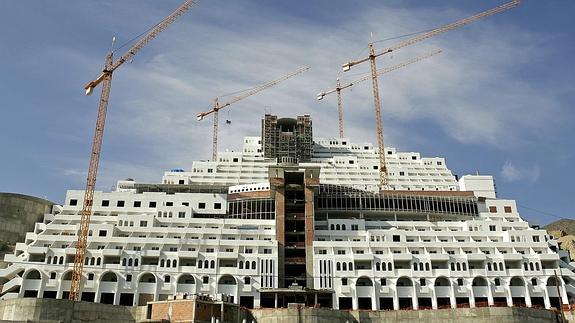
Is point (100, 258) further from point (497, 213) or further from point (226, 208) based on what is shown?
point (497, 213)

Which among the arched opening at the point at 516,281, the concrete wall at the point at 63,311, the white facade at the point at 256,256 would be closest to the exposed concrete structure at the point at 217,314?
the concrete wall at the point at 63,311

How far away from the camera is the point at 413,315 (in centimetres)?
8550

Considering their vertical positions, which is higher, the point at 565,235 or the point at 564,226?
the point at 564,226

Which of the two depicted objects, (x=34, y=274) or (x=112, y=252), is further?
(x=112, y=252)

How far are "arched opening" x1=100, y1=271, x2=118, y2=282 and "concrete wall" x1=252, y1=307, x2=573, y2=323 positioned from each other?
2665 cm

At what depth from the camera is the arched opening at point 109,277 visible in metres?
92.9

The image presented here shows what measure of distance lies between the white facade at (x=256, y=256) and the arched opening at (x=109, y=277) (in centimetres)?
26

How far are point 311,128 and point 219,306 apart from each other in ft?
236

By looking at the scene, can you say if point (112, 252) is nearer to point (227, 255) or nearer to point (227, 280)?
point (227, 255)

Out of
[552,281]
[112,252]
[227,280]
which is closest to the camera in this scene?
[112,252]

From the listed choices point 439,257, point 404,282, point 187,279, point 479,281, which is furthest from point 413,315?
point 187,279

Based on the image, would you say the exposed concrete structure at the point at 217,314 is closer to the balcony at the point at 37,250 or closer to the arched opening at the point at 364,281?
the arched opening at the point at 364,281

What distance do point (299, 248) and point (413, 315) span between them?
83.8ft

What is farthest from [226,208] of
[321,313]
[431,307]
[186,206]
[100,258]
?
[431,307]
